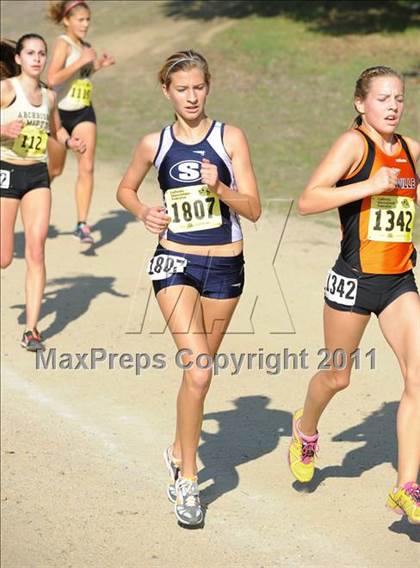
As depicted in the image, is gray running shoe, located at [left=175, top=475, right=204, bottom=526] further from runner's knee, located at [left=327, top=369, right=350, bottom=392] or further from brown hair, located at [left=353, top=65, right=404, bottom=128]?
brown hair, located at [left=353, top=65, right=404, bottom=128]

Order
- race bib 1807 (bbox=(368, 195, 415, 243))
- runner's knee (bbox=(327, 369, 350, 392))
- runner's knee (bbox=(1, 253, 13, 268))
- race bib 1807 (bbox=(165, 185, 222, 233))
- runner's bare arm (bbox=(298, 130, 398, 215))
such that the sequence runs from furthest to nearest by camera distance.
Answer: runner's knee (bbox=(1, 253, 13, 268))
runner's knee (bbox=(327, 369, 350, 392))
race bib 1807 (bbox=(165, 185, 222, 233))
race bib 1807 (bbox=(368, 195, 415, 243))
runner's bare arm (bbox=(298, 130, 398, 215))

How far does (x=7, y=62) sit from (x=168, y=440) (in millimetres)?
3651

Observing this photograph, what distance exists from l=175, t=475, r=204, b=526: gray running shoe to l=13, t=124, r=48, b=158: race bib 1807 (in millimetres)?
3771

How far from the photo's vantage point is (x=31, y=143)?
965cm

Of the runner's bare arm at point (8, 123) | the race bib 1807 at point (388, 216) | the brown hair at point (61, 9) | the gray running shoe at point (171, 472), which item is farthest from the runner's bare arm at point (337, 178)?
the brown hair at point (61, 9)

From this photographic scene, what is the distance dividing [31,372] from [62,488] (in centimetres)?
196

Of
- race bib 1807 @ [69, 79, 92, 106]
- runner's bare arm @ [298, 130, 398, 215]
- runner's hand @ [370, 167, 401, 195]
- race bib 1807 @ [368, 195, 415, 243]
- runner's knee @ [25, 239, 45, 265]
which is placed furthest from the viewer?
race bib 1807 @ [69, 79, 92, 106]

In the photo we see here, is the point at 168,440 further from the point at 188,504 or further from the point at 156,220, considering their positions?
the point at 156,220

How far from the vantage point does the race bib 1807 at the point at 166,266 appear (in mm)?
6473

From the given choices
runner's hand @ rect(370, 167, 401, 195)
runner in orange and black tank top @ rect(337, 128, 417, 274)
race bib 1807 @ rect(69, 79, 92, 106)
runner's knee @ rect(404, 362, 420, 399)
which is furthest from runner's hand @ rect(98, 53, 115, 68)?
runner's knee @ rect(404, 362, 420, 399)

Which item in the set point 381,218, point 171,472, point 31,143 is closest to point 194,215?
point 381,218

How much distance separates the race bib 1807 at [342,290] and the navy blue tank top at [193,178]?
58cm

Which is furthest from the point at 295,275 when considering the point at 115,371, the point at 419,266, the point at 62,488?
the point at 62,488

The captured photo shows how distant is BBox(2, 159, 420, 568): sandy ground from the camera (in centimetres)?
661
